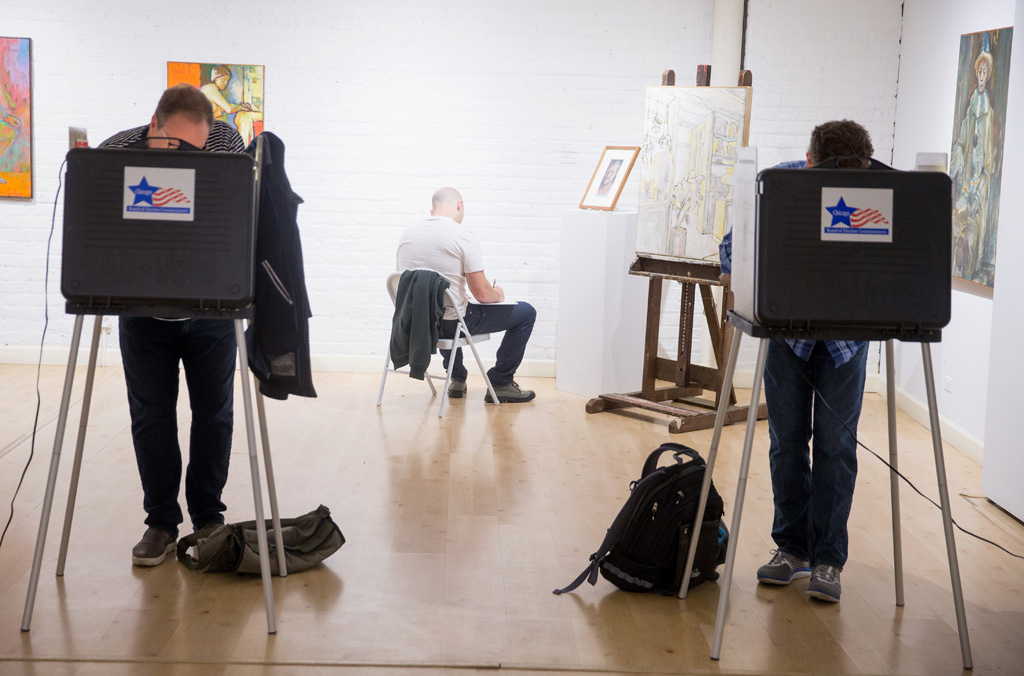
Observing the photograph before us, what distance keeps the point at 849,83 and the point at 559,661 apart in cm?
439

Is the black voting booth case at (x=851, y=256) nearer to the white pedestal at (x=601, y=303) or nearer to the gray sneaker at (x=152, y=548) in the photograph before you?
the gray sneaker at (x=152, y=548)

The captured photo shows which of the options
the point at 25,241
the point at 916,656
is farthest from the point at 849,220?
the point at 25,241

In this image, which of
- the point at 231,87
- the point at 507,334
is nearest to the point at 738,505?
the point at 507,334

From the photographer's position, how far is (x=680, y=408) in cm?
500

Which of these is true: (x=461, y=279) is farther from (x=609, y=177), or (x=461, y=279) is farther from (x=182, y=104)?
(x=182, y=104)

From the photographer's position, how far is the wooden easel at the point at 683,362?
4.82m

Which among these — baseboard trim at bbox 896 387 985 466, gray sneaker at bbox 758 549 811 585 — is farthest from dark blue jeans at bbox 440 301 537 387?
gray sneaker at bbox 758 549 811 585

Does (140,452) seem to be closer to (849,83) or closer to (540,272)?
(540,272)

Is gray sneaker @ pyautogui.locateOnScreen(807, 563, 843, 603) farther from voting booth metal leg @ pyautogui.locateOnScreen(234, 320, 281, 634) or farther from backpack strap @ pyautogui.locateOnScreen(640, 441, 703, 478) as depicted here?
voting booth metal leg @ pyautogui.locateOnScreen(234, 320, 281, 634)

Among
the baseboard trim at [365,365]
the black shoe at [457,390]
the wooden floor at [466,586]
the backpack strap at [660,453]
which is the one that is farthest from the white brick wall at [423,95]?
the backpack strap at [660,453]

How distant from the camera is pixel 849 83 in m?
5.72

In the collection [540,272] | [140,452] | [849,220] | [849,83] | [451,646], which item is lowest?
[451,646]

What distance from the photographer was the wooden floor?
2410mm

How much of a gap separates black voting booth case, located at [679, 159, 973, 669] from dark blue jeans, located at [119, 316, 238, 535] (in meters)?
1.51
